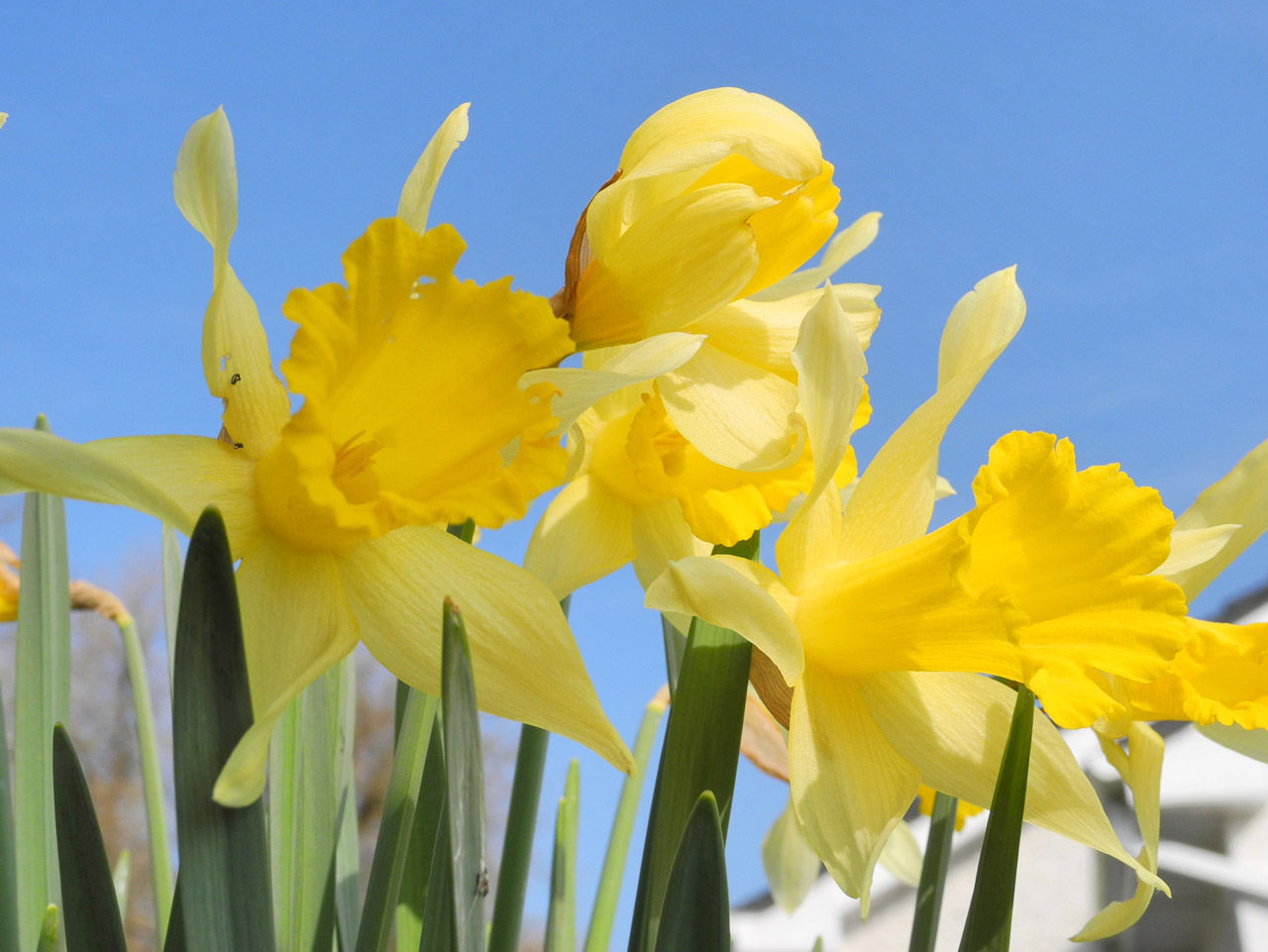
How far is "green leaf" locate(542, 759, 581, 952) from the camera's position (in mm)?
1145

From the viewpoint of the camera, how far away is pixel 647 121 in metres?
0.67

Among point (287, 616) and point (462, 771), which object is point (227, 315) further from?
point (462, 771)

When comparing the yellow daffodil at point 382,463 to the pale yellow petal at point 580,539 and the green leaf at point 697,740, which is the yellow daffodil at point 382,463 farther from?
the pale yellow petal at point 580,539

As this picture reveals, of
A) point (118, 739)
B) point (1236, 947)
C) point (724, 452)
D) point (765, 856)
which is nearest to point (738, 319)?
point (724, 452)

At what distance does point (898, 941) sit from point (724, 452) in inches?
150

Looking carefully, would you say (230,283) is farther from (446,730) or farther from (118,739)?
(118,739)

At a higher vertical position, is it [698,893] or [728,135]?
[728,135]

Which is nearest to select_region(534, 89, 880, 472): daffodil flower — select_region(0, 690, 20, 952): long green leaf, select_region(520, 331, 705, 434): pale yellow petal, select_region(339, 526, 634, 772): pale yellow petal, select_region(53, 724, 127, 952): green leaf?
select_region(520, 331, 705, 434): pale yellow petal

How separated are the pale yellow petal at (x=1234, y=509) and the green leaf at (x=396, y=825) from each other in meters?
0.63

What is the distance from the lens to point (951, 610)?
0.59 meters

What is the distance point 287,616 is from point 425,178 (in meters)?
0.28

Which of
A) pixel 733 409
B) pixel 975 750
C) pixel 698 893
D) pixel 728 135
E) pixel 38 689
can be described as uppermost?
pixel 728 135

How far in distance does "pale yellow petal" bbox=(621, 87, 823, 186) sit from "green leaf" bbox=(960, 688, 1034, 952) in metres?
0.37

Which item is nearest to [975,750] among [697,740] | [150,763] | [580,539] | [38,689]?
[697,740]
